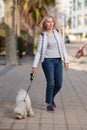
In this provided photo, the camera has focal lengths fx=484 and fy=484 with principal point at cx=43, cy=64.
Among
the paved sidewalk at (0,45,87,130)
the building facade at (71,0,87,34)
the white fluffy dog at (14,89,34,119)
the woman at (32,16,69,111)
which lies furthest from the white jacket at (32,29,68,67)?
the building facade at (71,0,87,34)

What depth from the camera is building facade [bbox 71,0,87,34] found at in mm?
125438

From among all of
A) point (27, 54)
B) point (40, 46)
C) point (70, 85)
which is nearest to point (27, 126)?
point (40, 46)

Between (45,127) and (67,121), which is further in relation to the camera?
(67,121)

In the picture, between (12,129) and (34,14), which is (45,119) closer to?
(12,129)

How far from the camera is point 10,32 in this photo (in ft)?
78.2

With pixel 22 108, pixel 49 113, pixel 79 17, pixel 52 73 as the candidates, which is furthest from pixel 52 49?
pixel 79 17

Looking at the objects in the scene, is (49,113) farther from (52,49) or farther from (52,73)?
(52,49)

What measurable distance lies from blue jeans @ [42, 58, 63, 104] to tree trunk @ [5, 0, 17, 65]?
582 inches

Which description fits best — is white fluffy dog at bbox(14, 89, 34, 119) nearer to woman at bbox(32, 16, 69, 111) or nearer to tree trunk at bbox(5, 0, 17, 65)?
woman at bbox(32, 16, 69, 111)

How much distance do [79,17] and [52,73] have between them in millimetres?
121250

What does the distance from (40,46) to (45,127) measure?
1896 millimetres

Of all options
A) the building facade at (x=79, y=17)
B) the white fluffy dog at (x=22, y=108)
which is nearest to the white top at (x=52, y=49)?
the white fluffy dog at (x=22, y=108)

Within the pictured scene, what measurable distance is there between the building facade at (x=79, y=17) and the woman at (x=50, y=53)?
11564 cm

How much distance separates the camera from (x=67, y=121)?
826 cm
